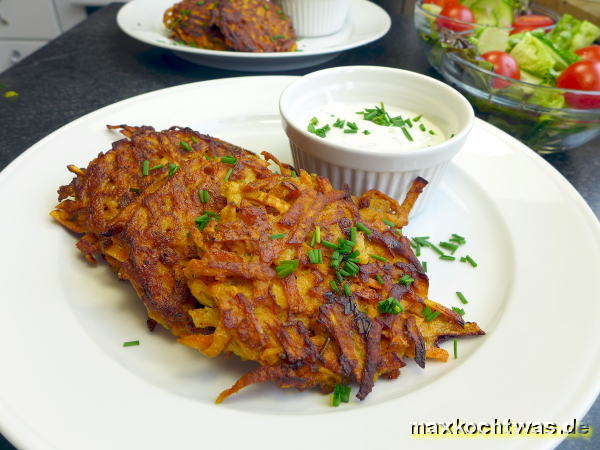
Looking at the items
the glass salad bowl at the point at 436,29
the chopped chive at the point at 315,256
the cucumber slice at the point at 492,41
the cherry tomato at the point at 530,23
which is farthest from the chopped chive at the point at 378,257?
the cherry tomato at the point at 530,23

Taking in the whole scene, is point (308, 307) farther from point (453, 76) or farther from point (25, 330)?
point (453, 76)

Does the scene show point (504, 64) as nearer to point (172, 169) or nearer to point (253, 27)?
point (253, 27)

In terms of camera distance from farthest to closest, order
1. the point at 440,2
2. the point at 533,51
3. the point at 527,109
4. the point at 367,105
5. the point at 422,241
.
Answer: the point at 440,2 < the point at 533,51 < the point at 527,109 < the point at 367,105 < the point at 422,241

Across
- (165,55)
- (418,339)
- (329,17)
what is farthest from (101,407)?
(329,17)

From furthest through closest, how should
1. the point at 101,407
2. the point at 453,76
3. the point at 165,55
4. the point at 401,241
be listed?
the point at 165,55 → the point at 453,76 → the point at 401,241 → the point at 101,407

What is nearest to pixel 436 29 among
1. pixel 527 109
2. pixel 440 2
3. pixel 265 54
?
pixel 440 2

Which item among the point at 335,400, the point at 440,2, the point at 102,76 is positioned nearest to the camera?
the point at 335,400
